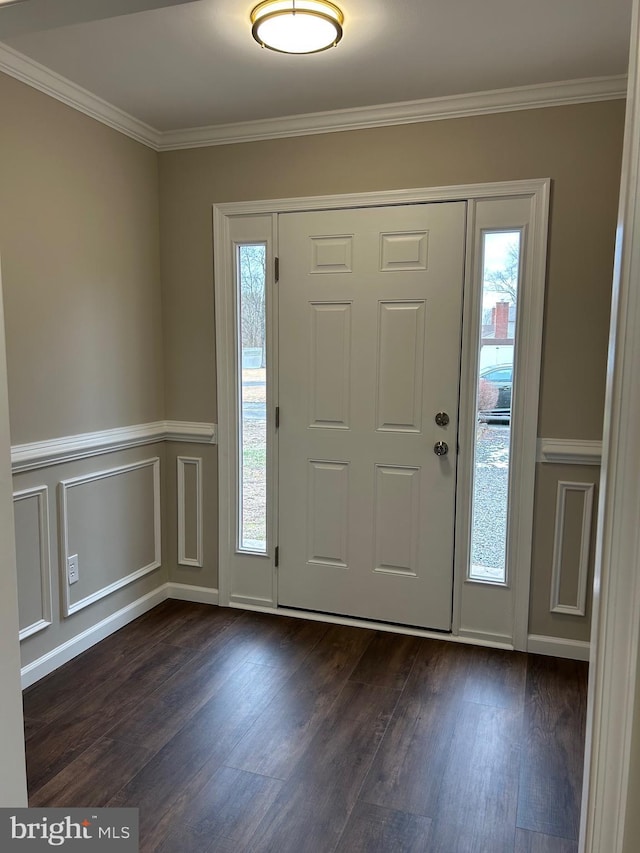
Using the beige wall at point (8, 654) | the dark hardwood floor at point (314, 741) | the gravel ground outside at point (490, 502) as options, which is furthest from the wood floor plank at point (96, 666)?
the gravel ground outside at point (490, 502)

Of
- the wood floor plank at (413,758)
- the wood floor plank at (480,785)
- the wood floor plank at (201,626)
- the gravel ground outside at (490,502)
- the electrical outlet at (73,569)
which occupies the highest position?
the gravel ground outside at (490,502)

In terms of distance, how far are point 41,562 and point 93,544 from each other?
32 cm

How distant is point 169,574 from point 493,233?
8.02ft

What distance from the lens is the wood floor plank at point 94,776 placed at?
1845 millimetres

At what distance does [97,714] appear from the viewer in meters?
2.30

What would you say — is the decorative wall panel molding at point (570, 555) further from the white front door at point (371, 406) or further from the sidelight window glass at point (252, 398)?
the sidelight window glass at point (252, 398)

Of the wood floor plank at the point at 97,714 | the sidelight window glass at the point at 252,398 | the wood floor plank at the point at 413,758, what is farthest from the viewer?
the sidelight window glass at the point at 252,398

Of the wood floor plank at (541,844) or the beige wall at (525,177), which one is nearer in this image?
the wood floor plank at (541,844)

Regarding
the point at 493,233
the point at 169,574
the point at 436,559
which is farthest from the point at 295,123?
the point at 169,574

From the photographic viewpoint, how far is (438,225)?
9.00 feet

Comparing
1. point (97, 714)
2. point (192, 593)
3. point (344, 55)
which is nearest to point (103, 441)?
point (192, 593)

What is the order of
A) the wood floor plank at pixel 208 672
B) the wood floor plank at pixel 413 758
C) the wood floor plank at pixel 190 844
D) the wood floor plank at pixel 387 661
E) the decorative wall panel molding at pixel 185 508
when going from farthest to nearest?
the decorative wall panel molding at pixel 185 508 → the wood floor plank at pixel 387 661 → the wood floor plank at pixel 208 672 → the wood floor plank at pixel 413 758 → the wood floor plank at pixel 190 844

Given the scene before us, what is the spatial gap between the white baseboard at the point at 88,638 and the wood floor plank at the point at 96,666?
0.08 feet

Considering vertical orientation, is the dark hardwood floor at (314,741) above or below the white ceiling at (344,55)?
below
